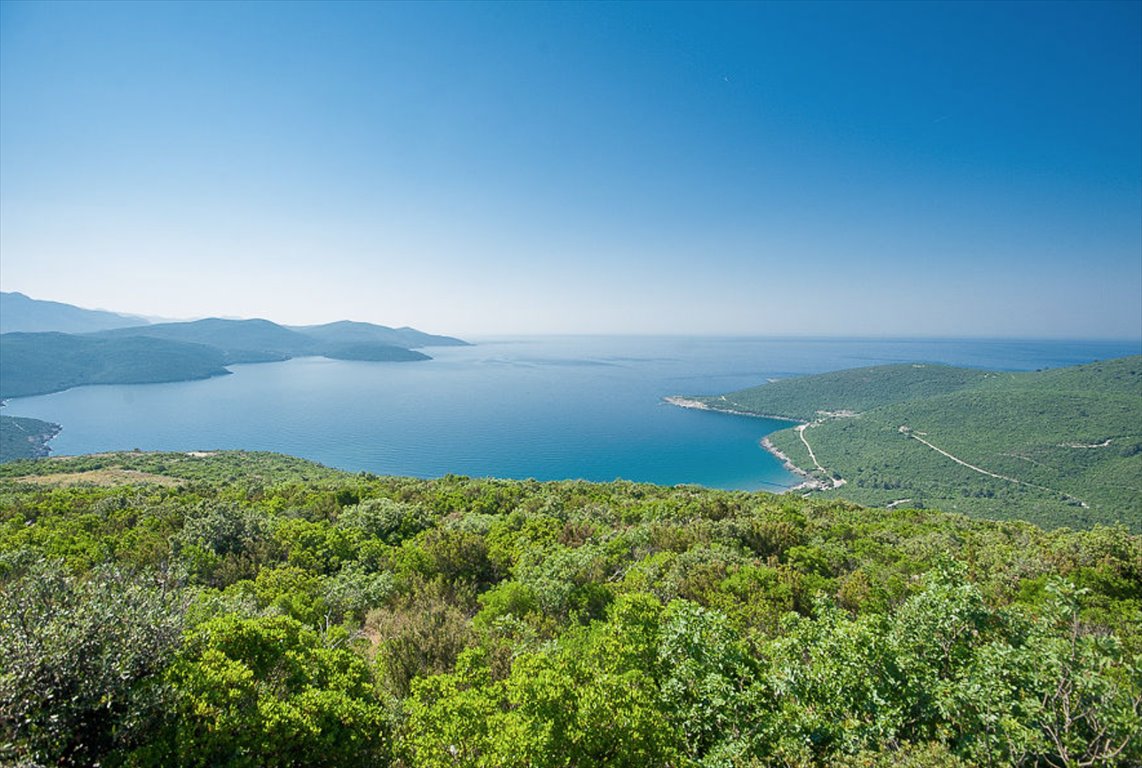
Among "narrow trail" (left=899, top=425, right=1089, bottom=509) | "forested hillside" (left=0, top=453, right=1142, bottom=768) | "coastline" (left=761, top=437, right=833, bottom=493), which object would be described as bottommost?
"coastline" (left=761, top=437, right=833, bottom=493)

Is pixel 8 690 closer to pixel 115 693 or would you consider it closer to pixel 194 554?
pixel 115 693

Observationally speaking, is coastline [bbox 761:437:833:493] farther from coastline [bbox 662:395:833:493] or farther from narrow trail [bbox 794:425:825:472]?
narrow trail [bbox 794:425:825:472]

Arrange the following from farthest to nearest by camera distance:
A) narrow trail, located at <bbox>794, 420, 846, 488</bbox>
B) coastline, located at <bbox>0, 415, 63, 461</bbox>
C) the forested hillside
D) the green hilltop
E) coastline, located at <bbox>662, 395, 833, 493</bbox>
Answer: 1. narrow trail, located at <bbox>794, 420, 846, 488</bbox>
2. coastline, located at <bbox>662, 395, 833, 493</bbox>
3. coastline, located at <bbox>0, 415, 63, 461</bbox>
4. the green hilltop
5. the forested hillside

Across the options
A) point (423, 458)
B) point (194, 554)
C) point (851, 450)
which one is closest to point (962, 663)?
point (194, 554)

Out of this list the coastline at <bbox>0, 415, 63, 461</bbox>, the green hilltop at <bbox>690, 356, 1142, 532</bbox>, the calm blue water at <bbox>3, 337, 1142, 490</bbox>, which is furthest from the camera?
the calm blue water at <bbox>3, 337, 1142, 490</bbox>

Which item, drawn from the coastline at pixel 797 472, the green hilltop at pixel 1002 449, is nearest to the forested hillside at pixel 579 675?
the green hilltop at pixel 1002 449

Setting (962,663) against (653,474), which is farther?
(653,474)

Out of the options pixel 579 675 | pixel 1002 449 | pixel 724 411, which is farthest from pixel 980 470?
pixel 579 675

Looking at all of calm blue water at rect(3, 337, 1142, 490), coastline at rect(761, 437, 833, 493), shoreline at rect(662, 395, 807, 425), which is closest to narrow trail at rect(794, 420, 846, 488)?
coastline at rect(761, 437, 833, 493)

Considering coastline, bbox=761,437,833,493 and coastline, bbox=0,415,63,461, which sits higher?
coastline, bbox=0,415,63,461

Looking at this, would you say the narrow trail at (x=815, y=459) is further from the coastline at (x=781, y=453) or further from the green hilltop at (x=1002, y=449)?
the coastline at (x=781, y=453)
